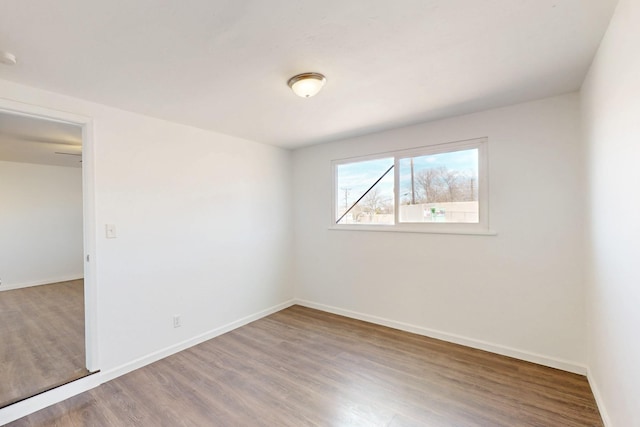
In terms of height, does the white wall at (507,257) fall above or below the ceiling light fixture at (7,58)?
below

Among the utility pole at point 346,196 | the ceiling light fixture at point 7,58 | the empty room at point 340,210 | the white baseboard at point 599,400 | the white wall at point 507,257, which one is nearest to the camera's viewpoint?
the empty room at point 340,210

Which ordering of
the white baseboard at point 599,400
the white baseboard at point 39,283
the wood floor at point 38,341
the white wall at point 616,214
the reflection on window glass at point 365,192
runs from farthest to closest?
the white baseboard at point 39,283 → the reflection on window glass at point 365,192 → the wood floor at point 38,341 → the white baseboard at point 599,400 → the white wall at point 616,214

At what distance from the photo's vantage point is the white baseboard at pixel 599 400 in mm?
1780

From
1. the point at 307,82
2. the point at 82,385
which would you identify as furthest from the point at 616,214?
the point at 82,385

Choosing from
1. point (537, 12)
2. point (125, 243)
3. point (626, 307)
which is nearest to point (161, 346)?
point (125, 243)

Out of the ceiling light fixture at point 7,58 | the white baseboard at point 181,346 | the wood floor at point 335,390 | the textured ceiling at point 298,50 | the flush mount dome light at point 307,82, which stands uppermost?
the textured ceiling at point 298,50

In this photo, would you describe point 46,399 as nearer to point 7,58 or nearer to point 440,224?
point 7,58

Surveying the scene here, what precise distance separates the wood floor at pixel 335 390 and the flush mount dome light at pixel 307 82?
228 cm

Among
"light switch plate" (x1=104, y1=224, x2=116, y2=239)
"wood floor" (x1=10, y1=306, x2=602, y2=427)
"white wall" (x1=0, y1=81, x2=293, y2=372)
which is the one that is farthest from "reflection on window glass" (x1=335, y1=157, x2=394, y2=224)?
"light switch plate" (x1=104, y1=224, x2=116, y2=239)

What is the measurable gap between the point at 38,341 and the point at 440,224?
178 inches

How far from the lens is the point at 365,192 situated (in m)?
3.76

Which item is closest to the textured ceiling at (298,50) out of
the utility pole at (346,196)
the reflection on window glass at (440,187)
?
the reflection on window glass at (440,187)

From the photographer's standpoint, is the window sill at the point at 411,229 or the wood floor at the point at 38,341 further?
the window sill at the point at 411,229

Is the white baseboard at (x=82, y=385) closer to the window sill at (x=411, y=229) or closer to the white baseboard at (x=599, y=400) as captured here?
the window sill at (x=411, y=229)
